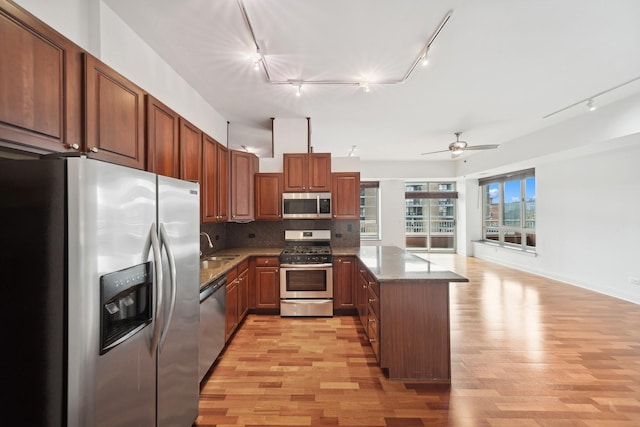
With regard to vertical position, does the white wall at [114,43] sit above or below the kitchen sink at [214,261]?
above

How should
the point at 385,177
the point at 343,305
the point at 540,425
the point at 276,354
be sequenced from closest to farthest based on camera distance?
the point at 540,425
the point at 276,354
the point at 343,305
the point at 385,177

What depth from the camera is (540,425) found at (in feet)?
6.01

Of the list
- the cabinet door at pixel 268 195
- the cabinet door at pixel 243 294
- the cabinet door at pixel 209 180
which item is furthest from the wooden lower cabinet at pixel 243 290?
the cabinet door at pixel 268 195

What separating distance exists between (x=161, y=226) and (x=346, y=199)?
3.07 metres

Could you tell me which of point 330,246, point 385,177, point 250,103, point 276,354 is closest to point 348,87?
point 250,103

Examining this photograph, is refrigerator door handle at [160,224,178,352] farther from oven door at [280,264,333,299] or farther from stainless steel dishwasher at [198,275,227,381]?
oven door at [280,264,333,299]

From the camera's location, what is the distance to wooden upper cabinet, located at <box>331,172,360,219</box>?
13.8 ft

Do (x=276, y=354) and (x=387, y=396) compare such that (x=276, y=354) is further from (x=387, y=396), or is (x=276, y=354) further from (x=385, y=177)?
(x=385, y=177)

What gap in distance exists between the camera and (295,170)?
4082 mm

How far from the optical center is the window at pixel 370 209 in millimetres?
8430

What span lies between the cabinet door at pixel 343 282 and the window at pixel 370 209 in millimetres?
4706

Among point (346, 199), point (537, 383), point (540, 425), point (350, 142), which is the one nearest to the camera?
point (540, 425)

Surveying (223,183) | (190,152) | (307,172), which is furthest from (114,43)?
(307,172)

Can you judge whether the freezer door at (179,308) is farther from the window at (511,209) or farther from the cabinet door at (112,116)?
the window at (511,209)
